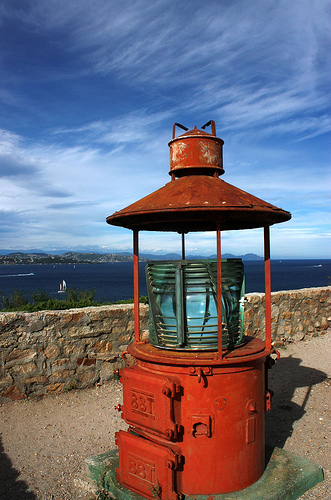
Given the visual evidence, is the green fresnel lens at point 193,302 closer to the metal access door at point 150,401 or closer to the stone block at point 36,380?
the metal access door at point 150,401

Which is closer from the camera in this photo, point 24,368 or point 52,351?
point 24,368

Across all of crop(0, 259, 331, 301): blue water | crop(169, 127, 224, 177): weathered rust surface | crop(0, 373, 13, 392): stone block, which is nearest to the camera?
crop(169, 127, 224, 177): weathered rust surface

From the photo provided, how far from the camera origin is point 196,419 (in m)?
3.15

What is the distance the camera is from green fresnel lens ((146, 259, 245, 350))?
11.0 feet

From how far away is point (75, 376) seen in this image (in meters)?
6.20

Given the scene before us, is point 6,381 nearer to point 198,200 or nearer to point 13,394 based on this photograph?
point 13,394

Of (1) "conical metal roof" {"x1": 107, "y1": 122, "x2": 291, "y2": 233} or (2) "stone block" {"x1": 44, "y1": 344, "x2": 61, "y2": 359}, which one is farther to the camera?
(2) "stone block" {"x1": 44, "y1": 344, "x2": 61, "y2": 359}

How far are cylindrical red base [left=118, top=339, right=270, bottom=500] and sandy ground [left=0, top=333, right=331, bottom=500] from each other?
3.08 feet

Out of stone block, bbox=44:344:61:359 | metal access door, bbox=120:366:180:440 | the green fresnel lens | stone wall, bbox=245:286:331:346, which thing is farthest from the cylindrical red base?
stone wall, bbox=245:286:331:346

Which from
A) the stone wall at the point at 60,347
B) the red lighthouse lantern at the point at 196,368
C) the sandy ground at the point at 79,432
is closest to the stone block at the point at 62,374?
the stone wall at the point at 60,347

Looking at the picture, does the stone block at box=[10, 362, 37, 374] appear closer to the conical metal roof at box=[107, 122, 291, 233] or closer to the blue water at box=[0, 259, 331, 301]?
the conical metal roof at box=[107, 122, 291, 233]

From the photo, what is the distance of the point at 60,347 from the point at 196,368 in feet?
11.7

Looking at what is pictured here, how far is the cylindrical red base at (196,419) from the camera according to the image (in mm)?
3135

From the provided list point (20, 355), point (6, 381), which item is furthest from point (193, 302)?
point (6, 381)
